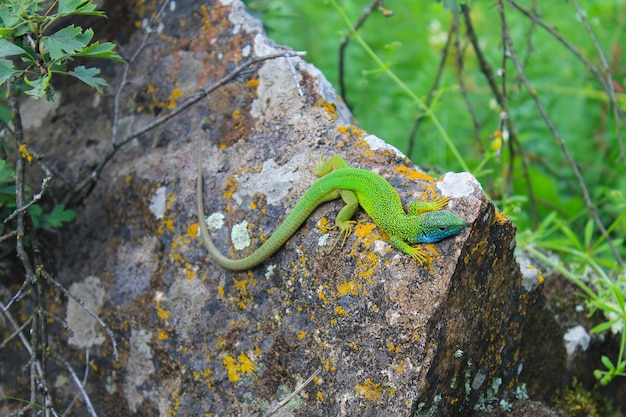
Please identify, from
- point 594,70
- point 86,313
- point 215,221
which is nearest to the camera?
point 215,221

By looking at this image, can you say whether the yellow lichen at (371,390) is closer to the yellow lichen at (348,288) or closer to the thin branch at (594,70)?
the yellow lichen at (348,288)

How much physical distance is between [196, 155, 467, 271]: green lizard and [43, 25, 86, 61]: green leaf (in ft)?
4.26

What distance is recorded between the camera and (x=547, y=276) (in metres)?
4.36

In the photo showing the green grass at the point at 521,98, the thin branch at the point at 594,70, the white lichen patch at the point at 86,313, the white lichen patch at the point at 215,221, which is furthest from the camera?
the green grass at the point at 521,98

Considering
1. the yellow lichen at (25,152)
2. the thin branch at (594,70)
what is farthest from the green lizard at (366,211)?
the thin branch at (594,70)

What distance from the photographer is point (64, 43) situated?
3150mm

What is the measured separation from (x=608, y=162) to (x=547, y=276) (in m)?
2.99

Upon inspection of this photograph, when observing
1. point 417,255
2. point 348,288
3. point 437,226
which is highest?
point 437,226

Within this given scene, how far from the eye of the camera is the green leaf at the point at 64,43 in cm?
313

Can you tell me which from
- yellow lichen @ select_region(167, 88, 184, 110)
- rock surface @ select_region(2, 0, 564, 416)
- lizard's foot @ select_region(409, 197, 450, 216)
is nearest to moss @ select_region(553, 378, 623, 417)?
rock surface @ select_region(2, 0, 564, 416)

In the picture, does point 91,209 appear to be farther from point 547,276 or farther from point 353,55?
point 353,55

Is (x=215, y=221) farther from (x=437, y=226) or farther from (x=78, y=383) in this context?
(x=437, y=226)

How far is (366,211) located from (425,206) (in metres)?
0.34

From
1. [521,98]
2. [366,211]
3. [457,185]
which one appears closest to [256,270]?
[366,211]
